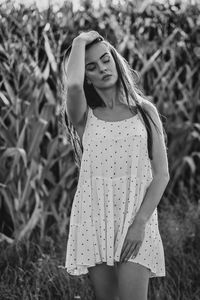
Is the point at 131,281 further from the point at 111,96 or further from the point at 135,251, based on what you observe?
the point at 111,96

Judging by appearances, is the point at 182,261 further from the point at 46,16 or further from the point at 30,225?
the point at 46,16

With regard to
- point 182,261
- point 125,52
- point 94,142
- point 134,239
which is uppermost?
point 125,52

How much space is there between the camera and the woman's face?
9.74 feet

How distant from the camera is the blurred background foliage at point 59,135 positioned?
4047 mm

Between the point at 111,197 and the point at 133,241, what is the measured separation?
7.1 inches

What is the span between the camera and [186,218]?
4.92 metres

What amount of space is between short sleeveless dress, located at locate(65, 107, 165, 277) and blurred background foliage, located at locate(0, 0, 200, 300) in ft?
2.92

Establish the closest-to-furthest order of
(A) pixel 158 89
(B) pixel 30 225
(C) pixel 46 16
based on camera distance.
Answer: (B) pixel 30 225 < (C) pixel 46 16 < (A) pixel 158 89

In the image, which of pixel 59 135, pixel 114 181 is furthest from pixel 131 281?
pixel 59 135

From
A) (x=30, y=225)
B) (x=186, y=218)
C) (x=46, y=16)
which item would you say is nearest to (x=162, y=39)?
(x=46, y=16)

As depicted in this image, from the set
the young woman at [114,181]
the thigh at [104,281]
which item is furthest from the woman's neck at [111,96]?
the thigh at [104,281]

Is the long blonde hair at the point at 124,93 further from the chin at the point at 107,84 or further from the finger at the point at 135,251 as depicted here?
the finger at the point at 135,251

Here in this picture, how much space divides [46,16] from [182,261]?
1.75m

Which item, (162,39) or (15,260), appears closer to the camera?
(15,260)
